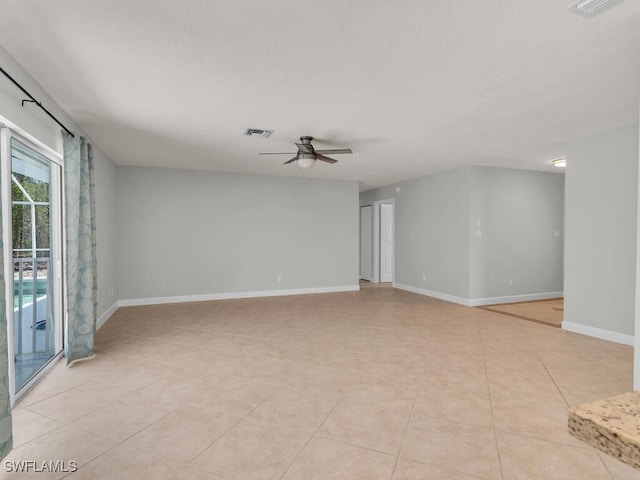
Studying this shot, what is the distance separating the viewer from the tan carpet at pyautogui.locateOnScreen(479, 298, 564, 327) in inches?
205

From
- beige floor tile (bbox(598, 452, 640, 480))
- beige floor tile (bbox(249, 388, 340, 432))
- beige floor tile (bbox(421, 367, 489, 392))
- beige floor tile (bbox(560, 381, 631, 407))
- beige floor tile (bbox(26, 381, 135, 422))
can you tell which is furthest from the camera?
beige floor tile (bbox(421, 367, 489, 392))

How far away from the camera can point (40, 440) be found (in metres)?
2.17

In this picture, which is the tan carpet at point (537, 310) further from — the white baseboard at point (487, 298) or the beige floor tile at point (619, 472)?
the beige floor tile at point (619, 472)

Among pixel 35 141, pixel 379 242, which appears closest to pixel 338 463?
pixel 35 141

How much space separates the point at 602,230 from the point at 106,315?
22.1ft

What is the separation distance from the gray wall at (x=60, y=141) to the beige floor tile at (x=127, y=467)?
89.0 inches

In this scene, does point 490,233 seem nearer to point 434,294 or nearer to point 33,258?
point 434,294

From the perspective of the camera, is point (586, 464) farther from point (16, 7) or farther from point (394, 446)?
point (16, 7)

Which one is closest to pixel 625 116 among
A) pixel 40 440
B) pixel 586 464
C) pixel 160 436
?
pixel 586 464

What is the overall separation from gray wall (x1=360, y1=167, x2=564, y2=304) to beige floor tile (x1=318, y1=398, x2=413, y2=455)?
422 centimetres

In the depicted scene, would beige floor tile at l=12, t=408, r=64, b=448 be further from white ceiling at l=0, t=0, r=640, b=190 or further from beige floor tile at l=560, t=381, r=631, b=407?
beige floor tile at l=560, t=381, r=631, b=407

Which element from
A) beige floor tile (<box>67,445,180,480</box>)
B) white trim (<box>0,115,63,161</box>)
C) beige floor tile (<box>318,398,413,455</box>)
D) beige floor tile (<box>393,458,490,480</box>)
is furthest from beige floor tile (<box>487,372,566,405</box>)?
white trim (<box>0,115,63,161</box>)

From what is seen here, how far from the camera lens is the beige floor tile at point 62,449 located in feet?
6.50

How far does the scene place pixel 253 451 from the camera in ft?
6.77
